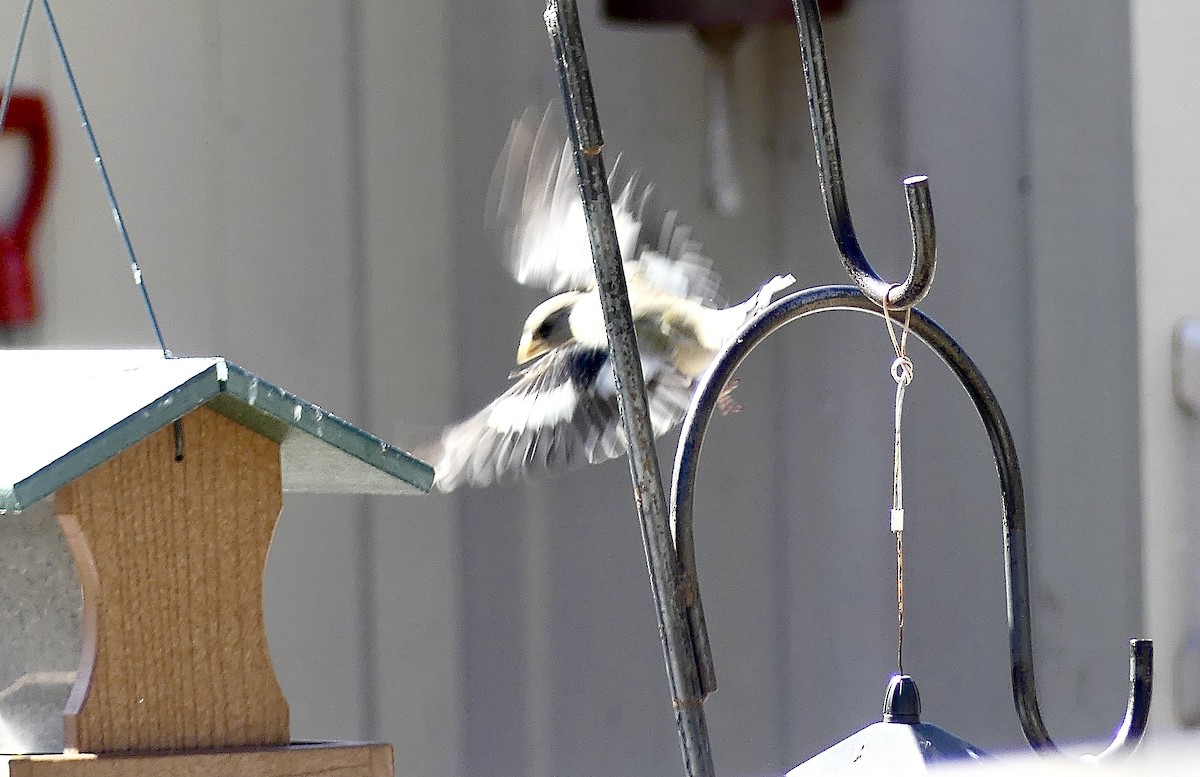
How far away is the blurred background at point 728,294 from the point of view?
5.57 feet

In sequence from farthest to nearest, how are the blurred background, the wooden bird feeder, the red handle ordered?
the red handle
the blurred background
the wooden bird feeder

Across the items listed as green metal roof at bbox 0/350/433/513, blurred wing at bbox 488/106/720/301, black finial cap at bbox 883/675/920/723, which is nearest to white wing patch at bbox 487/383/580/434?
blurred wing at bbox 488/106/720/301

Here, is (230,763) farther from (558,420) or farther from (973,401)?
(558,420)

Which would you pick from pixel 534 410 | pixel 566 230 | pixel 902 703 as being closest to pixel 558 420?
pixel 534 410

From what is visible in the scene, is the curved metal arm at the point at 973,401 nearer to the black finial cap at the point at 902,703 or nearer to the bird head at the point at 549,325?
the black finial cap at the point at 902,703

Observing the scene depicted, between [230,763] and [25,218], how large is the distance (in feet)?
4.50

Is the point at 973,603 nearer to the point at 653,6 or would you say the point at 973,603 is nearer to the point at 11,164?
the point at 653,6

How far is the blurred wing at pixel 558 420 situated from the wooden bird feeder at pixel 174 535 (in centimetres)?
68

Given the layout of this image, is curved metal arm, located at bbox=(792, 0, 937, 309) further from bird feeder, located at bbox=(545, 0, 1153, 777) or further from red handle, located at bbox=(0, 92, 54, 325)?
red handle, located at bbox=(0, 92, 54, 325)

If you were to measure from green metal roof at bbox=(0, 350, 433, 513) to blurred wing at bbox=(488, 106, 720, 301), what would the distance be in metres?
0.84

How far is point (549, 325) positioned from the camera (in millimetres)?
1571

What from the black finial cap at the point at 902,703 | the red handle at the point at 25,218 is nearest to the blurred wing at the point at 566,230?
the red handle at the point at 25,218

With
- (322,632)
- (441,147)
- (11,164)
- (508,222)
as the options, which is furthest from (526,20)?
(322,632)

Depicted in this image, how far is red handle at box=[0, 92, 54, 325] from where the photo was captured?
1.90 meters
